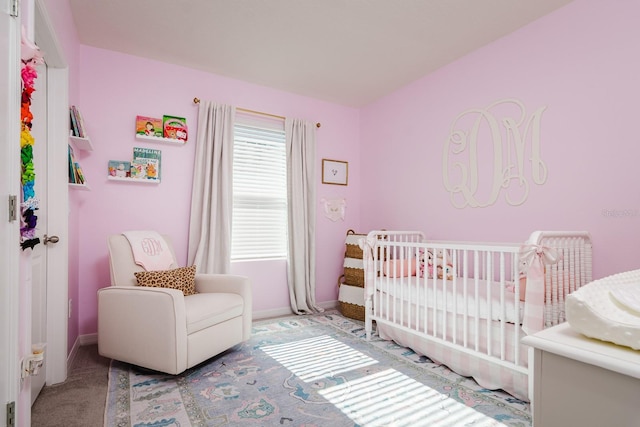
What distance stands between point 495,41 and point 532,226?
1456mm

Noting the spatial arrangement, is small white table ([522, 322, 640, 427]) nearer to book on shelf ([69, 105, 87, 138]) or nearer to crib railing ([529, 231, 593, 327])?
crib railing ([529, 231, 593, 327])

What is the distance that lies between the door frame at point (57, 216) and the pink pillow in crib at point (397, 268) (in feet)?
7.02

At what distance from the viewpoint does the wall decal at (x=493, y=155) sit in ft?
7.79

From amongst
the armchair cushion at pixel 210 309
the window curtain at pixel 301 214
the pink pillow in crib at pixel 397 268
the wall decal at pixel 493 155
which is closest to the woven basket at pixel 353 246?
the window curtain at pixel 301 214

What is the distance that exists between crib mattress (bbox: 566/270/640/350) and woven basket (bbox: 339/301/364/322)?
2.61 m

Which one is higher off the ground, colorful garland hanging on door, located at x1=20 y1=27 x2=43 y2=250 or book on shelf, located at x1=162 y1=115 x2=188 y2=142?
book on shelf, located at x1=162 y1=115 x2=188 y2=142

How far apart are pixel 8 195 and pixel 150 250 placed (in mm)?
1398

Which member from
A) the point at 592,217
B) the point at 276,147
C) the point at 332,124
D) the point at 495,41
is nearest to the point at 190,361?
the point at 276,147

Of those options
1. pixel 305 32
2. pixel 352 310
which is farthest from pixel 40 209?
pixel 352 310

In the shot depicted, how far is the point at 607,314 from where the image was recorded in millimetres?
624

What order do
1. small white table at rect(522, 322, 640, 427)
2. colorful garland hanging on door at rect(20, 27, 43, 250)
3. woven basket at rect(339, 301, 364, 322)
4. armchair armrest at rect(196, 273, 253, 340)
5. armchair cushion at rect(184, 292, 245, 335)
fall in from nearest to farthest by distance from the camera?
small white table at rect(522, 322, 640, 427) → colorful garland hanging on door at rect(20, 27, 43, 250) → armchair cushion at rect(184, 292, 245, 335) → armchair armrest at rect(196, 273, 253, 340) → woven basket at rect(339, 301, 364, 322)

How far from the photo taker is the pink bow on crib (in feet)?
5.36

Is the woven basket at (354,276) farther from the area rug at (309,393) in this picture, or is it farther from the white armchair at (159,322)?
the white armchair at (159,322)

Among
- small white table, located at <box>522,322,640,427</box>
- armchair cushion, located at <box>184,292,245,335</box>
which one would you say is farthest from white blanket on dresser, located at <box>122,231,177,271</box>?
small white table, located at <box>522,322,640,427</box>
